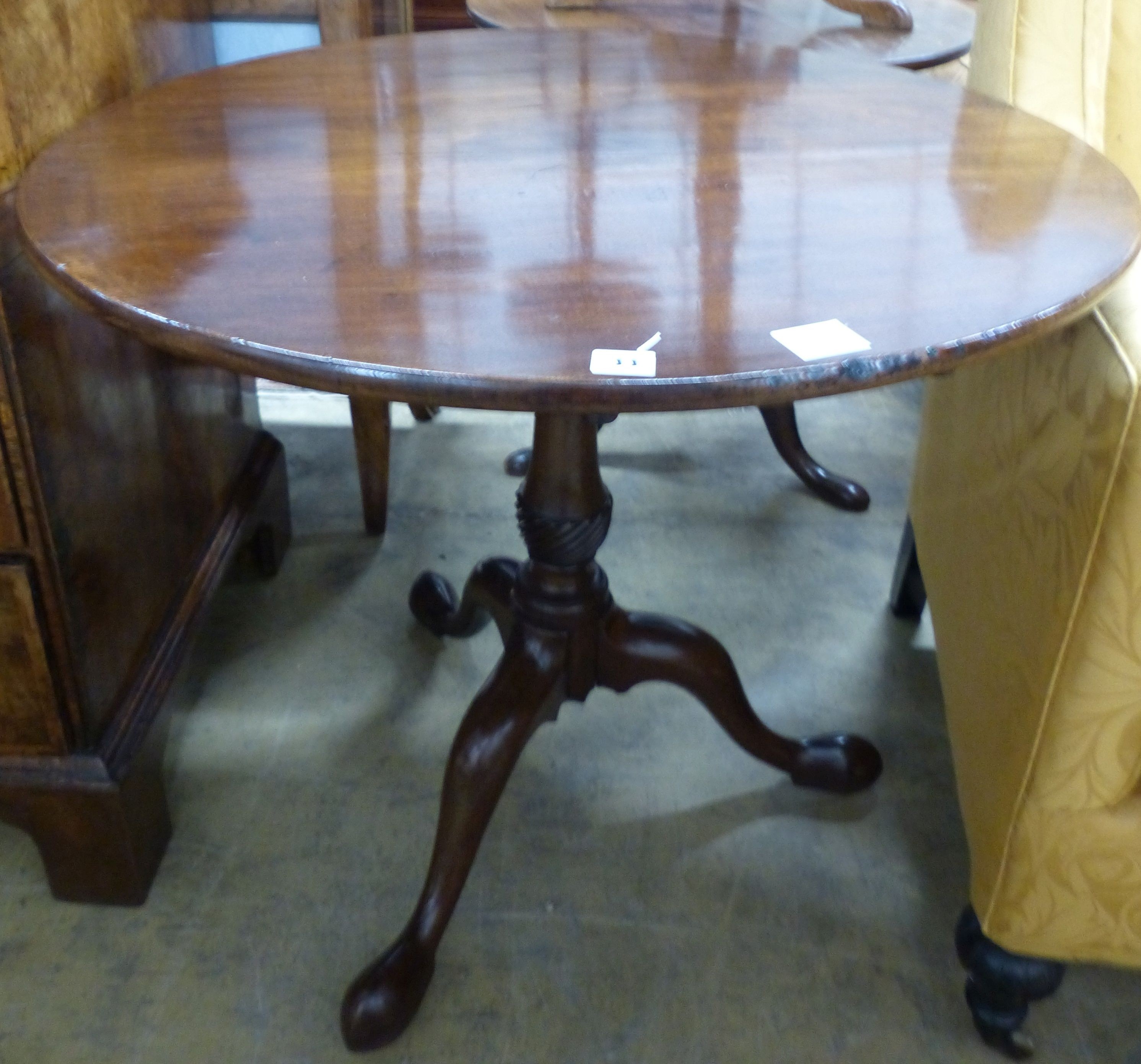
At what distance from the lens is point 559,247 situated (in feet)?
2.04

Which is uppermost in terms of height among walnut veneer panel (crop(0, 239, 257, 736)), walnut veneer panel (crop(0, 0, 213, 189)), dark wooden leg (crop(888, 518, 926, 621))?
walnut veneer panel (crop(0, 0, 213, 189))

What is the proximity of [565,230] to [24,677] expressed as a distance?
0.57 m

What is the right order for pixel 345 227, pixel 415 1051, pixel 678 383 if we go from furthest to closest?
pixel 415 1051
pixel 345 227
pixel 678 383

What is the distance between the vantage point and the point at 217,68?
3.18 ft

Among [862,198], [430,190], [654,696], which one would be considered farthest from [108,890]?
[862,198]

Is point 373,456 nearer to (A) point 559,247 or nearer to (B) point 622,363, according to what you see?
(A) point 559,247

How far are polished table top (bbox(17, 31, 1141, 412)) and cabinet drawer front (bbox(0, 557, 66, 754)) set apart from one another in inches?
12.1

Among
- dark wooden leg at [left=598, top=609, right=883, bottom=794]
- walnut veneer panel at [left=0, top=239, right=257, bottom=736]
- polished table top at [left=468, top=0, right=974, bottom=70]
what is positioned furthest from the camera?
polished table top at [left=468, top=0, right=974, bottom=70]

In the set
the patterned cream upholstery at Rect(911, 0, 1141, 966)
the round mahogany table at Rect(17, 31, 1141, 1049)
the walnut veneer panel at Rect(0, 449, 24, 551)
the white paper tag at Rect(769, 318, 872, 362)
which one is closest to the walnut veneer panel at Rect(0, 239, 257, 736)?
the walnut veneer panel at Rect(0, 449, 24, 551)

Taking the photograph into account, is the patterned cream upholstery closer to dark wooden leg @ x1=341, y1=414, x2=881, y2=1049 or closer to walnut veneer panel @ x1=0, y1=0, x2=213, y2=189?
dark wooden leg @ x1=341, y1=414, x2=881, y2=1049

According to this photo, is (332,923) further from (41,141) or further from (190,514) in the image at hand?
(41,141)

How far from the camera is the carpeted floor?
0.89 meters

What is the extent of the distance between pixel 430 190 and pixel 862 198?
10.8 inches

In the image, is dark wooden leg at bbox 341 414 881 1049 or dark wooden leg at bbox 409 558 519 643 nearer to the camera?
dark wooden leg at bbox 341 414 881 1049
